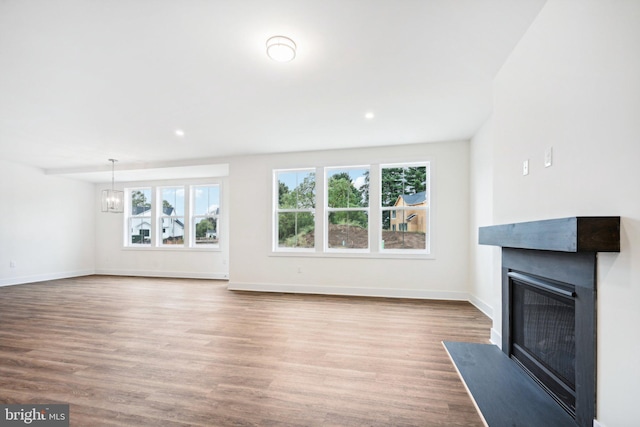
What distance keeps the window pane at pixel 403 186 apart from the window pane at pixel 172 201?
5.29 meters

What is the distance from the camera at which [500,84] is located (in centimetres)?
285

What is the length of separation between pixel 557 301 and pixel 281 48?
2694mm

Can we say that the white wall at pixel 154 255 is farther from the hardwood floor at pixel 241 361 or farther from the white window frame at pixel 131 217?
the hardwood floor at pixel 241 361

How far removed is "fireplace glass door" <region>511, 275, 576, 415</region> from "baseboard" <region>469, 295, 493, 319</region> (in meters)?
1.50

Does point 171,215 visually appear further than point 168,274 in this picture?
Yes

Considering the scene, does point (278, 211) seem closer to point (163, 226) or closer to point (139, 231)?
point (163, 226)

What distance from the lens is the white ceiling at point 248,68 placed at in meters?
2.09

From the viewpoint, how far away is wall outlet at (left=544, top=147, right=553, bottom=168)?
1.99 metres

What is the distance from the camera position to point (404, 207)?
532cm

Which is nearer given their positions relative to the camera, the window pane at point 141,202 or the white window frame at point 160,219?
the white window frame at point 160,219

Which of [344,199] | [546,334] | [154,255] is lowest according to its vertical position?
[154,255]

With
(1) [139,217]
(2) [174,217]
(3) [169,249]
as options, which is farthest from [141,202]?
(3) [169,249]

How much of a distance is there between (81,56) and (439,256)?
5211 millimetres

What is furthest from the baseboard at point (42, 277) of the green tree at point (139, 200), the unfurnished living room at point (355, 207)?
the green tree at point (139, 200)
